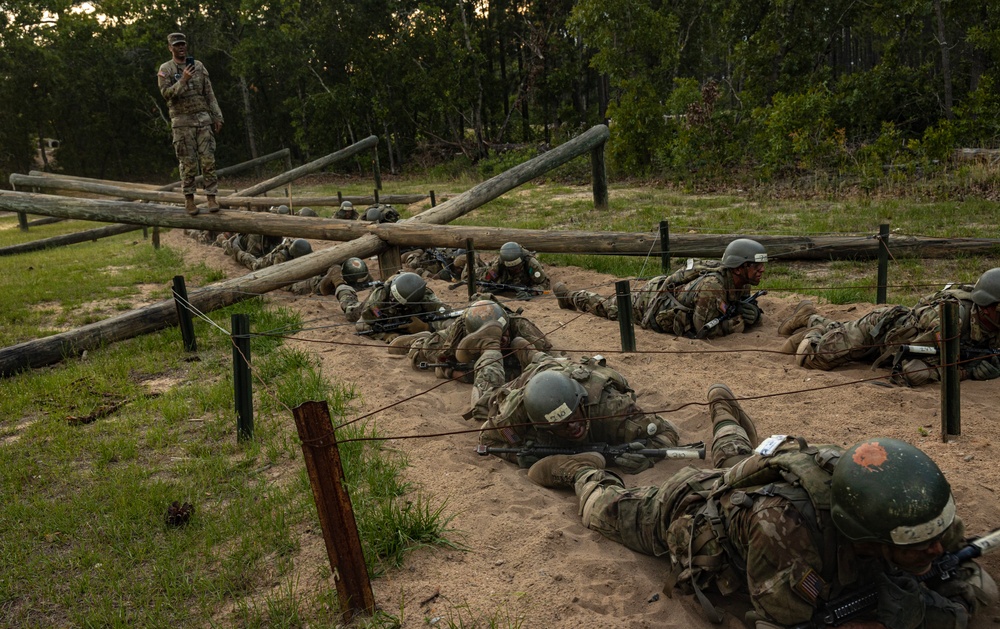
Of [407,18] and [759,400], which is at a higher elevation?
[407,18]

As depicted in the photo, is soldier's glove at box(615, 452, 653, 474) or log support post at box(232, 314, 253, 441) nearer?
soldier's glove at box(615, 452, 653, 474)

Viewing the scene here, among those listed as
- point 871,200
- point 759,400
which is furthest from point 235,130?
point 759,400

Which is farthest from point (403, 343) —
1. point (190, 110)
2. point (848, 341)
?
point (190, 110)

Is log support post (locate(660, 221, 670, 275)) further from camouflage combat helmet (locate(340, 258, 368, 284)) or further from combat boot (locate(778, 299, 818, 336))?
camouflage combat helmet (locate(340, 258, 368, 284))

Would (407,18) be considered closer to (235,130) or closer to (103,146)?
(235,130)

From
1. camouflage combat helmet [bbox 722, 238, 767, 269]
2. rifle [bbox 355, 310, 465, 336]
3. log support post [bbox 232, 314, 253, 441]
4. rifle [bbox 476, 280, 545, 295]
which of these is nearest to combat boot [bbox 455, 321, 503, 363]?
rifle [bbox 355, 310, 465, 336]

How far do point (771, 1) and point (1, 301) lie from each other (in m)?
19.3

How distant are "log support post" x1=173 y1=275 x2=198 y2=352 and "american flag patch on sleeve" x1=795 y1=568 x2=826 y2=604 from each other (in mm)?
6574

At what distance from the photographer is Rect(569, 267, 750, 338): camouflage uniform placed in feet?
24.6

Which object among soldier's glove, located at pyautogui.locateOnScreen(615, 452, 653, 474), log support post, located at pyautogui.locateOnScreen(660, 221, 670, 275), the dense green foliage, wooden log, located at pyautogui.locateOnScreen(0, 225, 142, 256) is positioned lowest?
soldier's glove, located at pyautogui.locateOnScreen(615, 452, 653, 474)

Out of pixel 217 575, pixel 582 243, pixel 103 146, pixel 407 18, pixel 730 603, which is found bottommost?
pixel 730 603

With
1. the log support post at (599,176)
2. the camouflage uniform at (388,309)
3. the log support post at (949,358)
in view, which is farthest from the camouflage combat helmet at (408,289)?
the log support post at (599,176)

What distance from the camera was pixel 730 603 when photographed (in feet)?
11.6

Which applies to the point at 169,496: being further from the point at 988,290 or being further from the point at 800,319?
the point at 988,290
